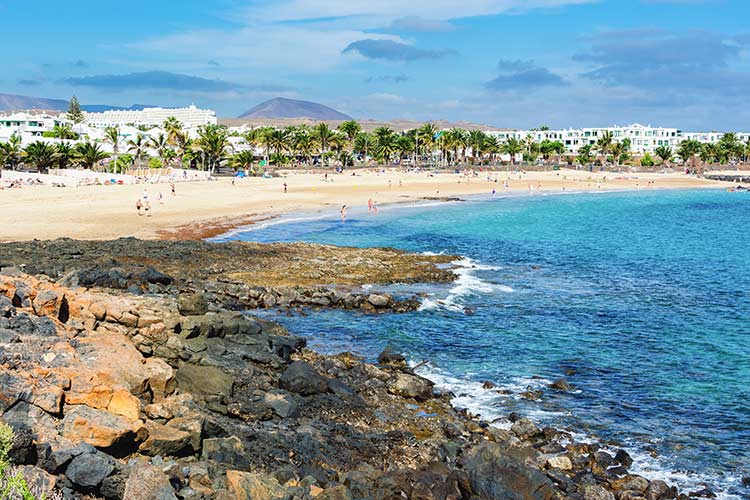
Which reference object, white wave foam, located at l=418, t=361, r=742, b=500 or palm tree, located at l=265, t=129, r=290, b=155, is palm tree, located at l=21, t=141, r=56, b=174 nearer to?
palm tree, located at l=265, t=129, r=290, b=155

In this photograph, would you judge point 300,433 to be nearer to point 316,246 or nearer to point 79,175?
point 316,246

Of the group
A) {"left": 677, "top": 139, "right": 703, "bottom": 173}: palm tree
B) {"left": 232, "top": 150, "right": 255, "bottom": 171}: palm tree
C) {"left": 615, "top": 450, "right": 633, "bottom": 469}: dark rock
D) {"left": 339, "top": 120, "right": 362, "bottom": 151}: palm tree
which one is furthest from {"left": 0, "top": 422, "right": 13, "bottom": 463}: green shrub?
{"left": 677, "top": 139, "right": 703, "bottom": 173}: palm tree

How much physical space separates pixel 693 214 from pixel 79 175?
6750 centimetres

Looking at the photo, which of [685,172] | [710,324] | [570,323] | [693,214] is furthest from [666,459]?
[685,172]

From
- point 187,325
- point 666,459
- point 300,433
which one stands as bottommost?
point 666,459

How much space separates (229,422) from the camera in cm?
1391

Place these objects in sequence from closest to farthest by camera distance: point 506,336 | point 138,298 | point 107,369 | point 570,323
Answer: point 107,369 < point 138,298 < point 506,336 < point 570,323

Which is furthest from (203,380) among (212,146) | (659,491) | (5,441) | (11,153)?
(212,146)

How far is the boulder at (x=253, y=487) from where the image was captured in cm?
1028

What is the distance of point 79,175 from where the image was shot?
248 feet

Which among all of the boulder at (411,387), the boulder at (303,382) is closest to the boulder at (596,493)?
the boulder at (411,387)

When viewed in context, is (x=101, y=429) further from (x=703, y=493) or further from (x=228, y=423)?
(x=703, y=493)

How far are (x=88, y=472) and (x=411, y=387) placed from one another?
9921mm

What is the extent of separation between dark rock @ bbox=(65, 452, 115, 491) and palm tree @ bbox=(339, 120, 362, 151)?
124561mm
